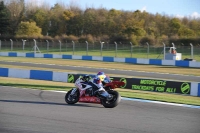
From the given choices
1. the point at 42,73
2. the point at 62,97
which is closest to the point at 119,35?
the point at 42,73

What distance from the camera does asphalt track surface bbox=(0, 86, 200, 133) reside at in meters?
7.47

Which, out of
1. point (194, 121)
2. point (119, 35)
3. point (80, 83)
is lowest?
point (194, 121)

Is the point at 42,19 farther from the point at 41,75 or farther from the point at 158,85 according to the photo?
the point at 158,85

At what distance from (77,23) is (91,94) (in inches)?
2122

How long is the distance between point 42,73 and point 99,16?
40.9m

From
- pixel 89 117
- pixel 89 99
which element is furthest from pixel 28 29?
pixel 89 117

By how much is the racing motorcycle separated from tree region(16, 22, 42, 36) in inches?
2085

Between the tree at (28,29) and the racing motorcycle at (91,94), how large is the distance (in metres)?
53.0

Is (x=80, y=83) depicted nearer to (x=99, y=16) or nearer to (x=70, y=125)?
(x=70, y=125)

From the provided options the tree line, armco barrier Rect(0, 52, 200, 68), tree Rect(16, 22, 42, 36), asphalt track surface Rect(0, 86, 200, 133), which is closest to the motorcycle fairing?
asphalt track surface Rect(0, 86, 200, 133)

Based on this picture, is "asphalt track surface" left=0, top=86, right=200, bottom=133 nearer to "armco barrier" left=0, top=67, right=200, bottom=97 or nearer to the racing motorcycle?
the racing motorcycle

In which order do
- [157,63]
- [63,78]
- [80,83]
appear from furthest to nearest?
[157,63] → [63,78] → [80,83]

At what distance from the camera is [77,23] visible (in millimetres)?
63906

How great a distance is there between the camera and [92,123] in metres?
7.98
